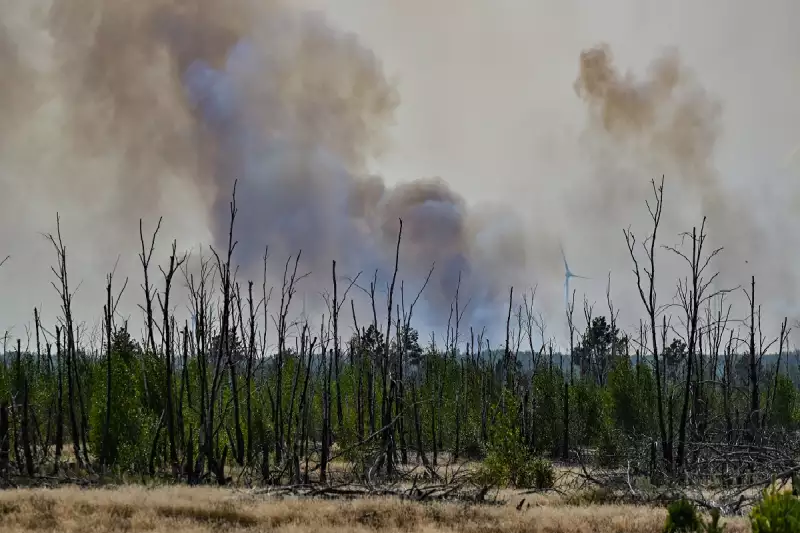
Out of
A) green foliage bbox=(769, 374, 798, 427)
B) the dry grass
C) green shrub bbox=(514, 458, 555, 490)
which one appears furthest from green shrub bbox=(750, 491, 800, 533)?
green foliage bbox=(769, 374, 798, 427)

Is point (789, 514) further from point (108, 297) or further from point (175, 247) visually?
point (108, 297)

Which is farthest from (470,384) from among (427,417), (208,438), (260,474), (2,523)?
(2,523)

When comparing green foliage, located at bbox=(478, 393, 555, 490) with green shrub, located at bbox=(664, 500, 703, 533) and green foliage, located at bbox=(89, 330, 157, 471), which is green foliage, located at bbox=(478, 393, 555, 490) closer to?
green shrub, located at bbox=(664, 500, 703, 533)

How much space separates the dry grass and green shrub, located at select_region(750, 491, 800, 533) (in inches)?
153

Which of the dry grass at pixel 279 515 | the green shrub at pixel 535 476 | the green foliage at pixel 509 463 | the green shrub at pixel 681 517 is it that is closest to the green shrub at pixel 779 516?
the green shrub at pixel 681 517

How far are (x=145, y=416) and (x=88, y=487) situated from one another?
4018 mm

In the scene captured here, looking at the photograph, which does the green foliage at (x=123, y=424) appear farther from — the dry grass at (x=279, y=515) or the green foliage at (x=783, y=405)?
the green foliage at (x=783, y=405)

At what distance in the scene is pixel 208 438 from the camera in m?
19.5

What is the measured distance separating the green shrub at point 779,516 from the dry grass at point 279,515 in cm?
388

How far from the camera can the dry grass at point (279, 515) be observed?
1179cm

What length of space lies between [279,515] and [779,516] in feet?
28.6

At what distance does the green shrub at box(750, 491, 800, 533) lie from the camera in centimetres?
780

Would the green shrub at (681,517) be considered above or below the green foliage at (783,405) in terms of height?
above

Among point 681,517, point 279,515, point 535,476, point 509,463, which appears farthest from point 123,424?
point 681,517
